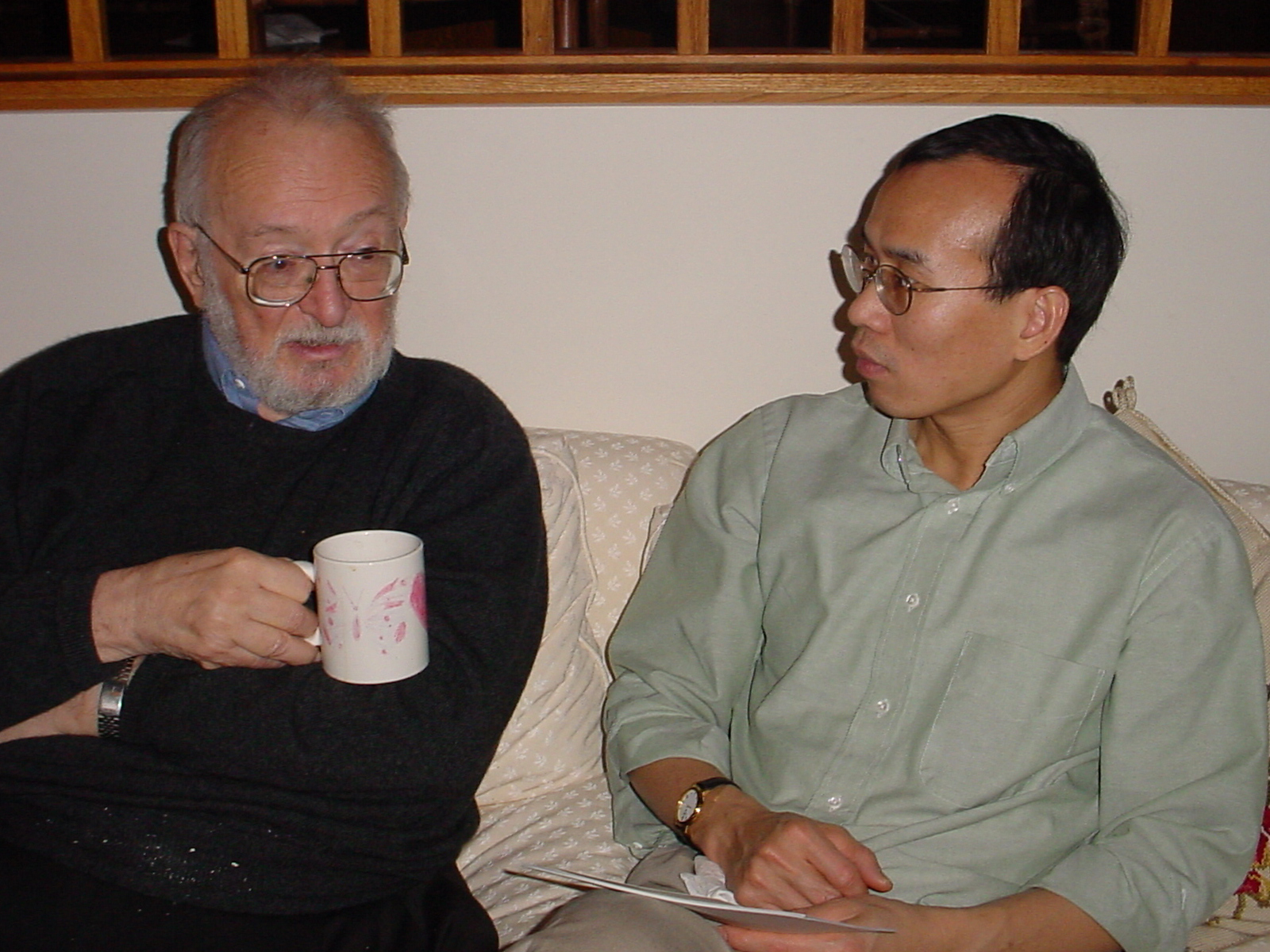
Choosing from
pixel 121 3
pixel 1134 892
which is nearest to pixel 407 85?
pixel 121 3

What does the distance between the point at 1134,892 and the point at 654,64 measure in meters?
1.49

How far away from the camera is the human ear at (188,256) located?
1.72m

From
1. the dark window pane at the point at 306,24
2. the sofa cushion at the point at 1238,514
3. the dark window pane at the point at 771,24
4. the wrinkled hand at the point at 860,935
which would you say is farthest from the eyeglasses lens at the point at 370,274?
the sofa cushion at the point at 1238,514

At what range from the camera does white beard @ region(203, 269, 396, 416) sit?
1644 mm

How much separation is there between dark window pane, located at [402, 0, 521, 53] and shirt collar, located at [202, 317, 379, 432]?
34.4 inches

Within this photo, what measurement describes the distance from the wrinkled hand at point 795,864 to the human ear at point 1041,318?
667 millimetres

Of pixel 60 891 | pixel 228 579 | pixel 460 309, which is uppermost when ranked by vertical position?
pixel 460 309

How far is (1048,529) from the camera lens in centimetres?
154

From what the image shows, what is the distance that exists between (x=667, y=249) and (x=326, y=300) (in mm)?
731

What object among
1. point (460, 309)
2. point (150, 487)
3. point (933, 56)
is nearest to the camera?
point (150, 487)

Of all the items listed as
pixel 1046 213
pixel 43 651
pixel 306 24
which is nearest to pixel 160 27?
pixel 306 24

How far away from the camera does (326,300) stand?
1.63 m

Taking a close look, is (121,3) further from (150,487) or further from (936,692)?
(936,692)

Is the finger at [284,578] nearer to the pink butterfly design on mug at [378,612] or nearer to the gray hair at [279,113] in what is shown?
the pink butterfly design on mug at [378,612]
